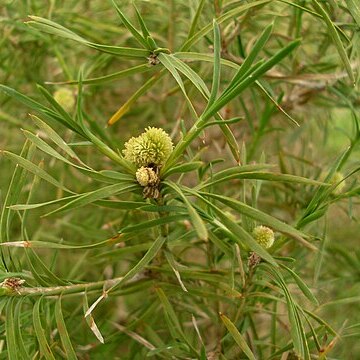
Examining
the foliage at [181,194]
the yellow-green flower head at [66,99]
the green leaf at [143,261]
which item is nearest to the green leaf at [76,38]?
the foliage at [181,194]

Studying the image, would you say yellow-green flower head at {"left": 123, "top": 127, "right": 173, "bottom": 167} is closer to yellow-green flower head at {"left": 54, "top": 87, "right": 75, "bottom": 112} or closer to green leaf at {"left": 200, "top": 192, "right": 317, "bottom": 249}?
green leaf at {"left": 200, "top": 192, "right": 317, "bottom": 249}

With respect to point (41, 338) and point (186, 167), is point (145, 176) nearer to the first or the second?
point (186, 167)

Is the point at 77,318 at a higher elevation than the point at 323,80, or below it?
below

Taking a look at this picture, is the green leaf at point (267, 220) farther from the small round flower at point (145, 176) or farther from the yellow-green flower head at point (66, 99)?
the yellow-green flower head at point (66, 99)

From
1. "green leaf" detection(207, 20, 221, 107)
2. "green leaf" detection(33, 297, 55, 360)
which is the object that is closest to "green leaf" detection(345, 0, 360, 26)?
"green leaf" detection(207, 20, 221, 107)

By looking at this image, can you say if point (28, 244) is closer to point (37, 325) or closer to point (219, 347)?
point (37, 325)

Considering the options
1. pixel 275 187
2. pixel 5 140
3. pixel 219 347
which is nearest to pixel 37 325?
pixel 219 347

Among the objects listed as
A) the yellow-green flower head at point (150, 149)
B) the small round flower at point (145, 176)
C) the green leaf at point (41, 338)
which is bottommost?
the green leaf at point (41, 338)
